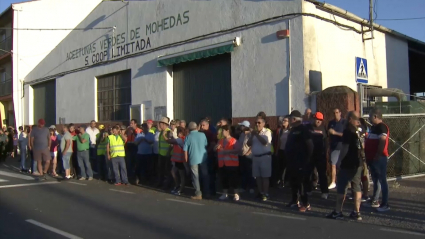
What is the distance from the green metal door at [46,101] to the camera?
76.8 feet

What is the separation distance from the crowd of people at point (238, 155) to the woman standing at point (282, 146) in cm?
2

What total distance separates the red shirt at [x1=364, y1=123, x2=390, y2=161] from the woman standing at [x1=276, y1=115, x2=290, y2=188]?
90.2 inches

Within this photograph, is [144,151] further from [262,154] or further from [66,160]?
[262,154]

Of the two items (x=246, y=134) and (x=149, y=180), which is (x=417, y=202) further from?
(x=149, y=180)

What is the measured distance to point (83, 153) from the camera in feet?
44.2

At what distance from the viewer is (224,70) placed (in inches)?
539

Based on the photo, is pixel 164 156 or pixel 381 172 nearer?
pixel 381 172

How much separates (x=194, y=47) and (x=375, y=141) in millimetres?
7955

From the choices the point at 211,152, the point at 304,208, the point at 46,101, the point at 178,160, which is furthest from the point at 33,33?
the point at 304,208

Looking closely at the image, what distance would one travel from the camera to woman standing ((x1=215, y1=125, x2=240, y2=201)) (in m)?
9.54

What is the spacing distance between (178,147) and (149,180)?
9.25 feet

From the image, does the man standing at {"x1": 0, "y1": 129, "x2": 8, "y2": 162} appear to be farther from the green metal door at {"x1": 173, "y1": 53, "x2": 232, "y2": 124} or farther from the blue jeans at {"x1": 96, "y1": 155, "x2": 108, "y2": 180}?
the green metal door at {"x1": 173, "y1": 53, "x2": 232, "y2": 124}

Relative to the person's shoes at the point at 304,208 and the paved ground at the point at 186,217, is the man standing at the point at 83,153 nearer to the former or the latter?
the paved ground at the point at 186,217

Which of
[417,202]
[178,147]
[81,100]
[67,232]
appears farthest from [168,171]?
[81,100]
